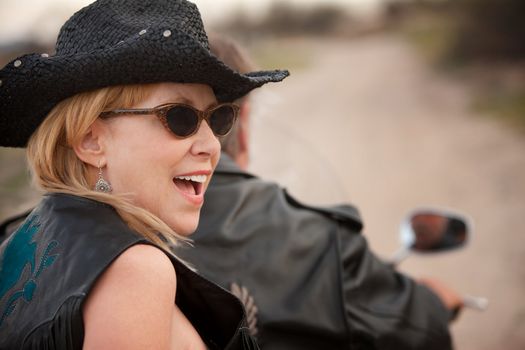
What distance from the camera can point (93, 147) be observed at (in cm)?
150

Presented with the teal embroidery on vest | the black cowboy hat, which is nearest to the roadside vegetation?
Result: the black cowboy hat

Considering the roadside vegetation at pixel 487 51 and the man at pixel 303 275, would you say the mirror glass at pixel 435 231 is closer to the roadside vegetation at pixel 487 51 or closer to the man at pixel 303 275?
the man at pixel 303 275

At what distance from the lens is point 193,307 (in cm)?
158

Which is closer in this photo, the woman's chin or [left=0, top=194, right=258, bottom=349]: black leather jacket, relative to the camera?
[left=0, top=194, right=258, bottom=349]: black leather jacket

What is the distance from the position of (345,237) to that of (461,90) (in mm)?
9132

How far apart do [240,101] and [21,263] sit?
55.1 inches

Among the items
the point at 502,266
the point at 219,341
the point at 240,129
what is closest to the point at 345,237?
the point at 240,129

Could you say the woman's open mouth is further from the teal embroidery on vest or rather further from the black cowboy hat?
the teal embroidery on vest

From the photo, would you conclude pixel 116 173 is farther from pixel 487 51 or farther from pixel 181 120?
pixel 487 51

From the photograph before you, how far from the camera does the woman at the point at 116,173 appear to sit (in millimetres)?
1258

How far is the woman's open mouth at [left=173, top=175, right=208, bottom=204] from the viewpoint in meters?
1.58

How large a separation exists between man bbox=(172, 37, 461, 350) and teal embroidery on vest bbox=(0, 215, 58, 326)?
0.58m

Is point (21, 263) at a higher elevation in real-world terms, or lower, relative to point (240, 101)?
higher

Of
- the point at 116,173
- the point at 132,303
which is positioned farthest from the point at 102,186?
the point at 132,303
